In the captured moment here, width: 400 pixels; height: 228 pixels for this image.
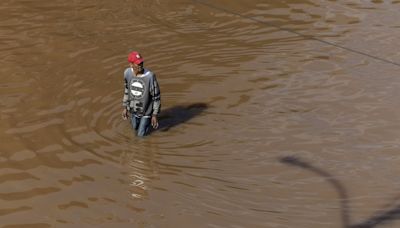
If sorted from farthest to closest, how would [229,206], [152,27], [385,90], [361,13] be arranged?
[361,13] < [152,27] < [385,90] < [229,206]

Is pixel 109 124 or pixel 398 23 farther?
pixel 398 23

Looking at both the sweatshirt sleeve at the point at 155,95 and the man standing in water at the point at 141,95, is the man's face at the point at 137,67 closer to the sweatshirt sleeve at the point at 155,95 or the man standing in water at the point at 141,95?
the man standing in water at the point at 141,95

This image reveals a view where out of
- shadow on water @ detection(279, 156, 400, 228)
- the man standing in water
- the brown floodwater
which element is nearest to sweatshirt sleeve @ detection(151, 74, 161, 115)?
the man standing in water

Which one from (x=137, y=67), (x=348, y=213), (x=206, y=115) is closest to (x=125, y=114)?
(x=137, y=67)

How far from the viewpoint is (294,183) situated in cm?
910

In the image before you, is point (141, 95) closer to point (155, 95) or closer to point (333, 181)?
point (155, 95)

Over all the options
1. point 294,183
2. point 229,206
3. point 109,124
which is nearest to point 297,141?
point 294,183

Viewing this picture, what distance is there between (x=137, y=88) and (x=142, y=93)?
4.3 inches

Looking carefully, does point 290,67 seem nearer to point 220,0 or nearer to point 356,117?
point 356,117

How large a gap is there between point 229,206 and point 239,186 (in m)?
0.57

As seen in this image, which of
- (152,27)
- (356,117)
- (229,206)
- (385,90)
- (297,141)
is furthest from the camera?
(152,27)

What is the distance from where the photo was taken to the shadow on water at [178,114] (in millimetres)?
10945

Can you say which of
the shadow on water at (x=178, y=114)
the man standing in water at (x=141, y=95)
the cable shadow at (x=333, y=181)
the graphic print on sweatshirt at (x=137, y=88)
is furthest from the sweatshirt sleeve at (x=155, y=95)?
the cable shadow at (x=333, y=181)

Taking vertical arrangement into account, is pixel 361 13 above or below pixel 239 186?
above
